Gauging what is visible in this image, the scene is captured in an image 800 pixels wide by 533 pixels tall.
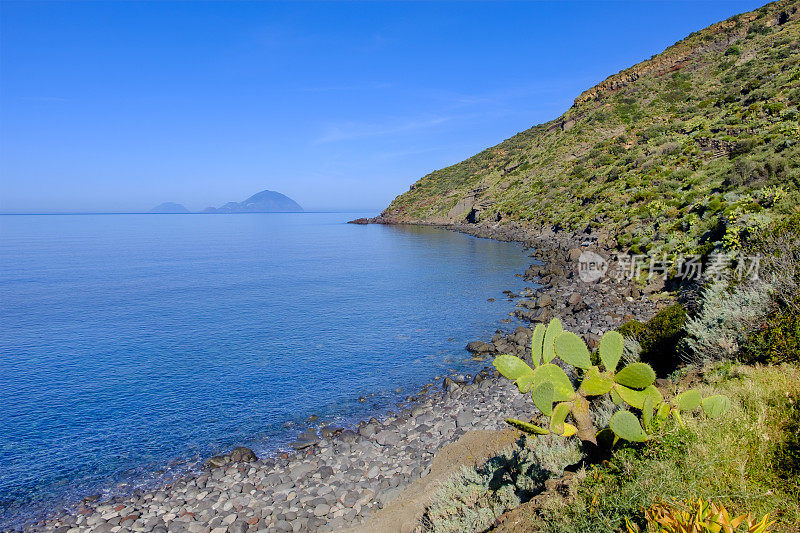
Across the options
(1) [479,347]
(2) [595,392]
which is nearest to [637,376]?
(2) [595,392]

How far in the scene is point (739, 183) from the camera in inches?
1173

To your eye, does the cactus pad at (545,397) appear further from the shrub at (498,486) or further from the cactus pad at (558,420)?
the shrub at (498,486)

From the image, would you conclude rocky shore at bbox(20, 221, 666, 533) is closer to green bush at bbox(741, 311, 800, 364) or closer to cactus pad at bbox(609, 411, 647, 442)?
cactus pad at bbox(609, 411, 647, 442)

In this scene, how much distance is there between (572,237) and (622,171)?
1461cm

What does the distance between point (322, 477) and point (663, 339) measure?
10.7 m

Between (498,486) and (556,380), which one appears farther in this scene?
(498,486)

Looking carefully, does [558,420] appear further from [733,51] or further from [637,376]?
[733,51]

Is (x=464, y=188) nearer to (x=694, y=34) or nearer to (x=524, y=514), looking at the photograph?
(x=694, y=34)

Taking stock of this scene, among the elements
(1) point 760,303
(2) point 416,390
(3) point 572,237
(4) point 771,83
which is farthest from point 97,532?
(4) point 771,83

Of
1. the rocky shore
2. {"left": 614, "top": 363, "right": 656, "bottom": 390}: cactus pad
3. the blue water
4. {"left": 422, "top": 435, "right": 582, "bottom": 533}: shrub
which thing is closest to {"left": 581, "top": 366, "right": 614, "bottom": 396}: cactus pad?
{"left": 614, "top": 363, "right": 656, "bottom": 390}: cactus pad

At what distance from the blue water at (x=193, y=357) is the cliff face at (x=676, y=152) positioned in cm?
1442

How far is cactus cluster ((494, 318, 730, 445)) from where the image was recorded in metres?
5.88

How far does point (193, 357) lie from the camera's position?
22.2 metres

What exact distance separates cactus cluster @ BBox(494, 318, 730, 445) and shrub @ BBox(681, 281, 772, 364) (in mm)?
4233
